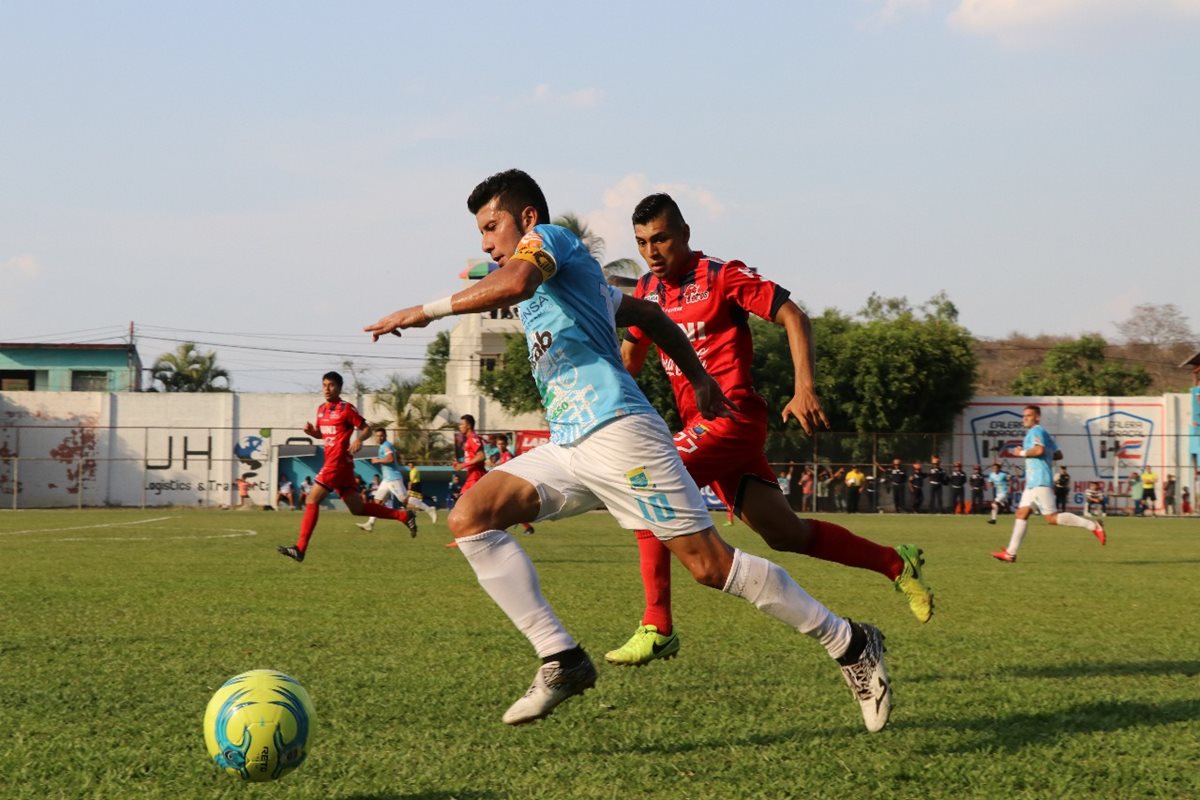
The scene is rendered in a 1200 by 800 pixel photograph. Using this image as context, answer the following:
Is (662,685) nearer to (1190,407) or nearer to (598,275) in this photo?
(598,275)

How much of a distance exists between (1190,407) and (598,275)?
50843 mm

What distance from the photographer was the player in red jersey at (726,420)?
6141 mm

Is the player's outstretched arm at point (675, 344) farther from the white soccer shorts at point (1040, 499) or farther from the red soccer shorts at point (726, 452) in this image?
the white soccer shorts at point (1040, 499)

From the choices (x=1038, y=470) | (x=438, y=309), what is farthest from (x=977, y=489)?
(x=438, y=309)

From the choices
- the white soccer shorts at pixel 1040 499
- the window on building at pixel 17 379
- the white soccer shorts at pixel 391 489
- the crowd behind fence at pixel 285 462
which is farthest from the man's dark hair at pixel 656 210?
the window on building at pixel 17 379

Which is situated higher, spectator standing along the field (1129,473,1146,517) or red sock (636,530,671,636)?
red sock (636,530,671,636)

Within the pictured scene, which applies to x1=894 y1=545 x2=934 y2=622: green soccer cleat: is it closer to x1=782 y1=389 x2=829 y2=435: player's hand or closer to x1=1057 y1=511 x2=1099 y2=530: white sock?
x1=782 y1=389 x2=829 y2=435: player's hand

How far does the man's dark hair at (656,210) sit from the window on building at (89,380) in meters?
52.4

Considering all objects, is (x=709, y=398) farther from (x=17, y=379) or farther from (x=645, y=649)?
(x=17, y=379)

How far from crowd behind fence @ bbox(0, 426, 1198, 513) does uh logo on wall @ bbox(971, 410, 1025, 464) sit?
6cm

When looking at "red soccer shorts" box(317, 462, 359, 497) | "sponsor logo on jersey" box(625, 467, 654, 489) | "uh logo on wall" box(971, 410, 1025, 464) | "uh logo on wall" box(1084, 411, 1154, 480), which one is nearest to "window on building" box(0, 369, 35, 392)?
"uh logo on wall" box(971, 410, 1025, 464)

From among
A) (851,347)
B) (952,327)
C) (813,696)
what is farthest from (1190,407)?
(813,696)

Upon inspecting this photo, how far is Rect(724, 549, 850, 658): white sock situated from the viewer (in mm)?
4586

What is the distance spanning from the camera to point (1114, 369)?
6938cm
